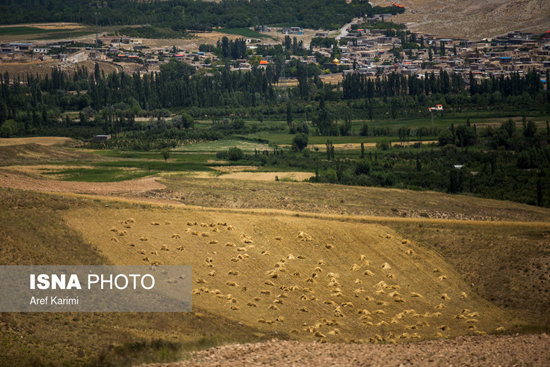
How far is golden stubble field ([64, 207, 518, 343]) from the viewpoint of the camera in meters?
30.0

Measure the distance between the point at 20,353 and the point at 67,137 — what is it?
100 meters

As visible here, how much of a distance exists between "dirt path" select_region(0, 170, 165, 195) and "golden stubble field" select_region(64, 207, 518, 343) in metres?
12.9

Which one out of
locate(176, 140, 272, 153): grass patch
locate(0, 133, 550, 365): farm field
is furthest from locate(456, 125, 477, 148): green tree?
locate(0, 133, 550, 365): farm field

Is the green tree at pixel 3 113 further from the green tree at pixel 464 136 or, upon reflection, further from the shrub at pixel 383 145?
the green tree at pixel 464 136

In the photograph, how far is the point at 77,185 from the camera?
5741 centimetres

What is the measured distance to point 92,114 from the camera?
474 feet

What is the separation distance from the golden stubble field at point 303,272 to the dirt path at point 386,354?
71.1 inches

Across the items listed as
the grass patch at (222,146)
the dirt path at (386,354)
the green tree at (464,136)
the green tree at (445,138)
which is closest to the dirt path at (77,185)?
the dirt path at (386,354)

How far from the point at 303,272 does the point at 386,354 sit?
35.0 feet

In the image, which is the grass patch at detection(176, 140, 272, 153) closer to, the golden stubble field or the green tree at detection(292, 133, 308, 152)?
the green tree at detection(292, 133, 308, 152)

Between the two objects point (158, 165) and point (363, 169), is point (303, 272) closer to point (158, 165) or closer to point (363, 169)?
point (363, 169)

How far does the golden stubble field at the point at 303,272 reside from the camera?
30.0 meters

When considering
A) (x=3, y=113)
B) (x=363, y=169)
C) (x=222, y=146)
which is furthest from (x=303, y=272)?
(x=3, y=113)

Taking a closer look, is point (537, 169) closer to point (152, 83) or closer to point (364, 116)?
point (364, 116)
